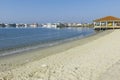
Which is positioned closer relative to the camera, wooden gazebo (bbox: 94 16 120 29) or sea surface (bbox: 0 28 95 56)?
sea surface (bbox: 0 28 95 56)

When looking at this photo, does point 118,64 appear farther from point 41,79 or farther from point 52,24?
point 52,24

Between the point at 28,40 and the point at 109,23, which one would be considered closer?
the point at 28,40

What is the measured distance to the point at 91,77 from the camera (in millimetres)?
8602

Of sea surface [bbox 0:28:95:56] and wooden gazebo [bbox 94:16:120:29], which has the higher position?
wooden gazebo [bbox 94:16:120:29]

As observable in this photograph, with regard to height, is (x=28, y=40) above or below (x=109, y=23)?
below

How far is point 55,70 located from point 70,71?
1.80 feet

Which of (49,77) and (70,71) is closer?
(49,77)

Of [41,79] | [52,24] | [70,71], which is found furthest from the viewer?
[52,24]

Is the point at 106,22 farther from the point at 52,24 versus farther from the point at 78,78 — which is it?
the point at 52,24

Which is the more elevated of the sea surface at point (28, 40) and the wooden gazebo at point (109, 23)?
the wooden gazebo at point (109, 23)

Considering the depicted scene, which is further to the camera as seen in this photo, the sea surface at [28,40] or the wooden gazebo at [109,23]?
the wooden gazebo at [109,23]

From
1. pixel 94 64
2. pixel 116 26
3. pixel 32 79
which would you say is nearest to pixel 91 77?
pixel 32 79

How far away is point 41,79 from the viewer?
26.7ft

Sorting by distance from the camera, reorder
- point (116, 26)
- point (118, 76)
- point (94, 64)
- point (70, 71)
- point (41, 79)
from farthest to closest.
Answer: point (116, 26) < point (94, 64) < point (70, 71) < point (118, 76) < point (41, 79)
